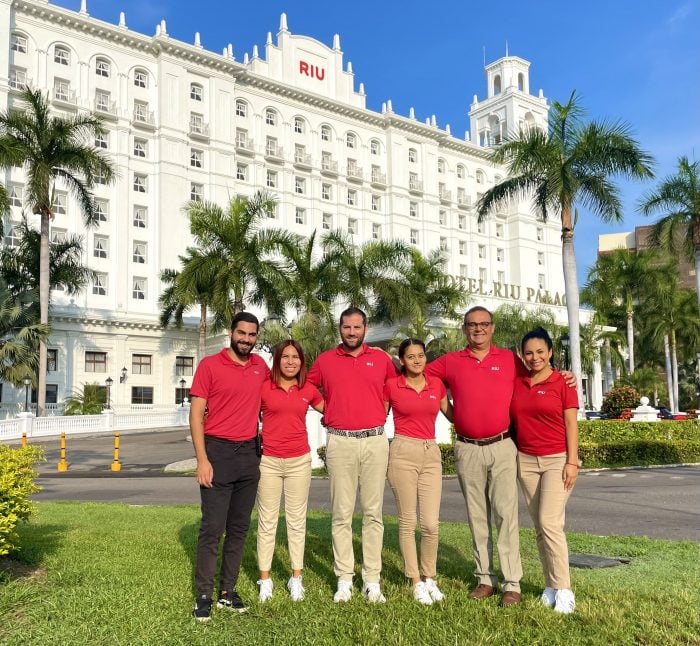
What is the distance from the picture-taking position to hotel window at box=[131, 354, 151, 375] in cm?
4797

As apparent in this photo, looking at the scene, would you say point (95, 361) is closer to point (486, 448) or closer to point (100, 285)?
point (100, 285)

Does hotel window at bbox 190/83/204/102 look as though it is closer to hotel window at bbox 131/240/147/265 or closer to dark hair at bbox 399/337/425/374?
hotel window at bbox 131/240/147/265

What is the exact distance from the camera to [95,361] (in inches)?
1825

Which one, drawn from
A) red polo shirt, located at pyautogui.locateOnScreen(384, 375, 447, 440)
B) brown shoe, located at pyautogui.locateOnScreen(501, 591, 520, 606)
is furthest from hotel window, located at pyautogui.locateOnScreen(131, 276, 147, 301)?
brown shoe, located at pyautogui.locateOnScreen(501, 591, 520, 606)

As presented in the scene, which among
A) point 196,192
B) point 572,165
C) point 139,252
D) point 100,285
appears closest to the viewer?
point 572,165

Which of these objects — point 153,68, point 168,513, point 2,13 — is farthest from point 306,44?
point 168,513

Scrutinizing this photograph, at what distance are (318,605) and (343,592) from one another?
0.23m

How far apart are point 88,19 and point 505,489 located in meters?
53.0

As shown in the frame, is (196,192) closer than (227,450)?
No

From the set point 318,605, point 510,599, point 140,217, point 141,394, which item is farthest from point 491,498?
point 140,217

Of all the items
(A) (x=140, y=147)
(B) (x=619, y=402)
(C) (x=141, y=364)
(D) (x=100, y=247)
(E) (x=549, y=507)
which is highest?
(A) (x=140, y=147)

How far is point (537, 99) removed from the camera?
81125 mm

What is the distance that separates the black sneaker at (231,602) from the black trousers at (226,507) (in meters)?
0.05

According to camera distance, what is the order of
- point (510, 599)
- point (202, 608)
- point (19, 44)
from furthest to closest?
point (19, 44)
point (510, 599)
point (202, 608)
